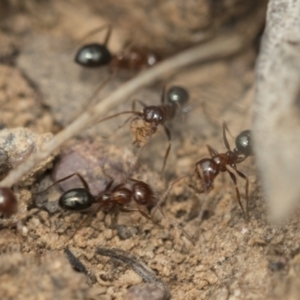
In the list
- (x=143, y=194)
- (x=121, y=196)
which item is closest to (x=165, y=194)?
(x=143, y=194)

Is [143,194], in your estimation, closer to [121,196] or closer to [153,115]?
[121,196]

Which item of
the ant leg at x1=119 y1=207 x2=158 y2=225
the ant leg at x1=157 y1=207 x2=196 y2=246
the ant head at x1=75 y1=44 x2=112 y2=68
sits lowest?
the ant leg at x1=157 y1=207 x2=196 y2=246

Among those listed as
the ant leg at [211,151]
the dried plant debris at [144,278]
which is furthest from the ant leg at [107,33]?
the dried plant debris at [144,278]

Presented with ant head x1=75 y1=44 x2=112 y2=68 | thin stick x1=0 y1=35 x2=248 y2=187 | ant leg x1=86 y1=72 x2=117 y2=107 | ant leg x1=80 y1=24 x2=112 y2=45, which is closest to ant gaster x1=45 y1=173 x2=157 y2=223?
thin stick x1=0 y1=35 x2=248 y2=187

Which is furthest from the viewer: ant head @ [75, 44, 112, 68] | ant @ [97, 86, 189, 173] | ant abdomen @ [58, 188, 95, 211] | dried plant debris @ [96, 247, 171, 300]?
ant head @ [75, 44, 112, 68]

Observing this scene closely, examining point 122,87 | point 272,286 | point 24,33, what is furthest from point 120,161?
point 24,33

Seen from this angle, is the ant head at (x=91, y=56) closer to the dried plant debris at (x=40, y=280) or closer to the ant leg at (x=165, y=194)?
the ant leg at (x=165, y=194)

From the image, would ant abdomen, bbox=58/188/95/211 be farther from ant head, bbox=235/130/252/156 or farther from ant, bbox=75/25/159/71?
ant, bbox=75/25/159/71
